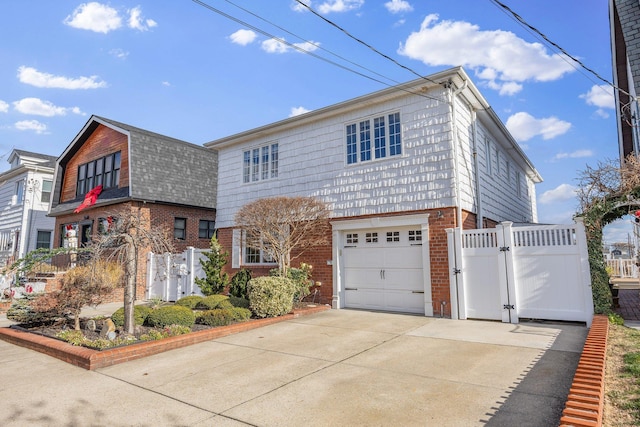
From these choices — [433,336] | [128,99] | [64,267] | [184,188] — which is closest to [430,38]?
[433,336]

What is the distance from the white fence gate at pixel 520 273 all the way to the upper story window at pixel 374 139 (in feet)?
9.73

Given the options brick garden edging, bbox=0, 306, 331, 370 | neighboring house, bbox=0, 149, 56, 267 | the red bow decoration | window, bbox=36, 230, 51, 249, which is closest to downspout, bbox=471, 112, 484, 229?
brick garden edging, bbox=0, 306, 331, 370

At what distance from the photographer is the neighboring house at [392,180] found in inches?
375

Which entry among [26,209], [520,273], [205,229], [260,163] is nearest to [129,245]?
[260,163]

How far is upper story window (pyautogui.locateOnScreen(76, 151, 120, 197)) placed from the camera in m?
17.0

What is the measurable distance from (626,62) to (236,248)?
566 inches

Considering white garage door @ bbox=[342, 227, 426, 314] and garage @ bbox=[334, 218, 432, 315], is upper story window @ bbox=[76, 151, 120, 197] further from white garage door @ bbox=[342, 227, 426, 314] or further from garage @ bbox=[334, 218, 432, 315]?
white garage door @ bbox=[342, 227, 426, 314]

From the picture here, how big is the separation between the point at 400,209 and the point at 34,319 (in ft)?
29.2

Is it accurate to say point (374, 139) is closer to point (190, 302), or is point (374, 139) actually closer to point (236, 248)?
point (236, 248)

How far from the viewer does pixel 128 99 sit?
12.0m

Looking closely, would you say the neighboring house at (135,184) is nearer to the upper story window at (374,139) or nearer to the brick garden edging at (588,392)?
the upper story window at (374,139)

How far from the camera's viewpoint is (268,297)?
9062 millimetres

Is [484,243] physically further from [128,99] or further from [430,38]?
[128,99]

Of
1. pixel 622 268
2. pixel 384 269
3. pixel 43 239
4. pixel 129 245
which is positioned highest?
pixel 43 239
